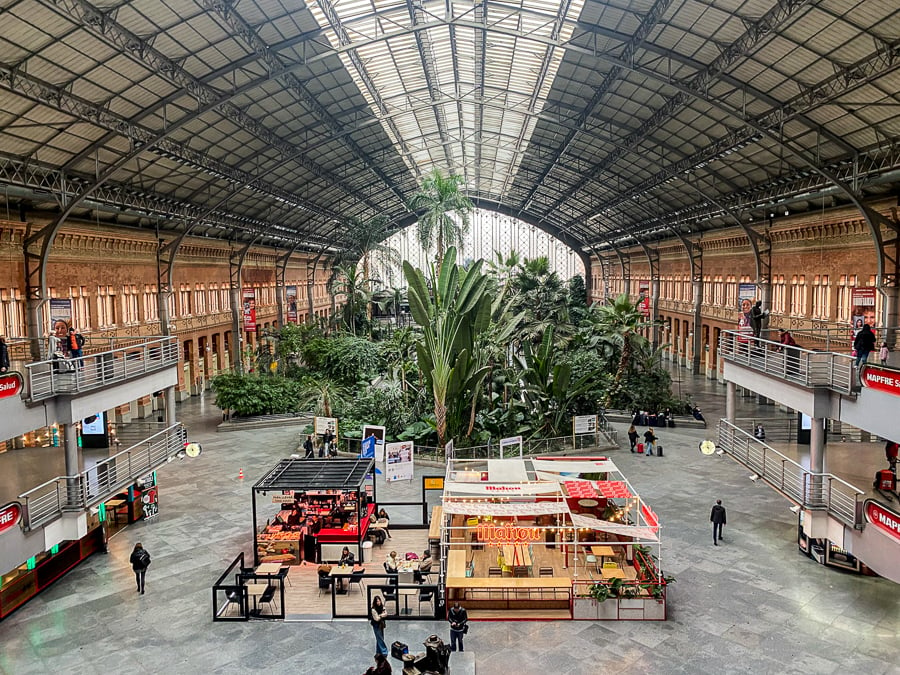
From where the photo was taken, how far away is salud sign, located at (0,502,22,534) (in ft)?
38.2

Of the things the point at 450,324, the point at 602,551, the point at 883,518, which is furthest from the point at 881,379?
the point at 450,324

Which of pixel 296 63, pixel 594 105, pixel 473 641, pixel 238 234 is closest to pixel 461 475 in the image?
pixel 473 641

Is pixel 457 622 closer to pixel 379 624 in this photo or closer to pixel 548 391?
pixel 379 624

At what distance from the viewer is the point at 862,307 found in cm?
2612

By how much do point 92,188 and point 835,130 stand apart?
25313 millimetres

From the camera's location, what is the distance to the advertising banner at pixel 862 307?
2286 centimetres

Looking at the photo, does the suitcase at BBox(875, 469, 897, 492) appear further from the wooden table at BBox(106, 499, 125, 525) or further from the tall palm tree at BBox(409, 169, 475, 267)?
the tall palm tree at BBox(409, 169, 475, 267)

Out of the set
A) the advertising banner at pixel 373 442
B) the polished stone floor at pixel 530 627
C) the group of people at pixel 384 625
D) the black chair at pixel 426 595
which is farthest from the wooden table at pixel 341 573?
the advertising banner at pixel 373 442

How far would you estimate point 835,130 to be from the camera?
23625mm

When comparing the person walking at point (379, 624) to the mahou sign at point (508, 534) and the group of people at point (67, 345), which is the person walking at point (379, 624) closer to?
the mahou sign at point (508, 534)

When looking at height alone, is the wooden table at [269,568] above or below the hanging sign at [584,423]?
below

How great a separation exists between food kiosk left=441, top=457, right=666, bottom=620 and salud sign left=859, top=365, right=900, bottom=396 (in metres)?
4.86

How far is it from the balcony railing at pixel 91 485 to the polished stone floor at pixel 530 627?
2326mm

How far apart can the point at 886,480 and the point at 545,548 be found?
23.4ft
